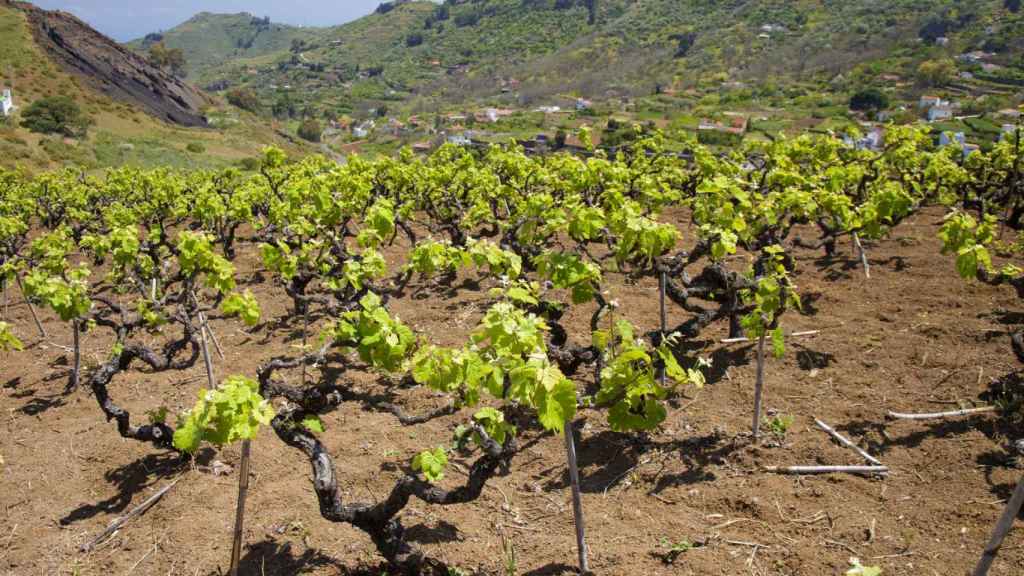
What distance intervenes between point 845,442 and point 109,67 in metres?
99.3

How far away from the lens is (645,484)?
19.6ft

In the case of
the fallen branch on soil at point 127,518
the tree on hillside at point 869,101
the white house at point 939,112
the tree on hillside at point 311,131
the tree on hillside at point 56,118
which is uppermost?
the tree on hillside at point 56,118

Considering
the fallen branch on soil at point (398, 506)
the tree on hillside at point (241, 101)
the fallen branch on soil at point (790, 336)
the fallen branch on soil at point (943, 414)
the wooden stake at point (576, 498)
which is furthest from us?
the tree on hillside at point (241, 101)

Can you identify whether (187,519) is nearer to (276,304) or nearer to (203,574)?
(203,574)

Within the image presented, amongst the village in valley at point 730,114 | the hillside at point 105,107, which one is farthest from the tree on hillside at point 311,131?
the hillside at point 105,107

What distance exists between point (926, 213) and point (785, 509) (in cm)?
1530

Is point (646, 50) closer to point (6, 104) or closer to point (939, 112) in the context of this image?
point (939, 112)

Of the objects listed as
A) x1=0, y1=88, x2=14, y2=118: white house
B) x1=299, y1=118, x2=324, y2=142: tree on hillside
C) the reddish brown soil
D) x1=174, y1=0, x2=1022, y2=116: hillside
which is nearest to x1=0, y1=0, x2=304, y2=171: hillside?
x1=0, y1=88, x2=14, y2=118: white house

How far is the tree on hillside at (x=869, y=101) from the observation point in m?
62.9

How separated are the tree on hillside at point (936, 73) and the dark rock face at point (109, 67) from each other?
303ft

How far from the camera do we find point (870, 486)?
5652 mm

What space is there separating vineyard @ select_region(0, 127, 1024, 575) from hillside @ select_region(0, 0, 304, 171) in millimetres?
36243

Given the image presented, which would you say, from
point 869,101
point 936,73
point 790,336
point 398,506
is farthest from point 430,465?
point 936,73

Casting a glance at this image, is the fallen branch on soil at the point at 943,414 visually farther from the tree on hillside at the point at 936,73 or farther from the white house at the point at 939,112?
the tree on hillside at the point at 936,73
